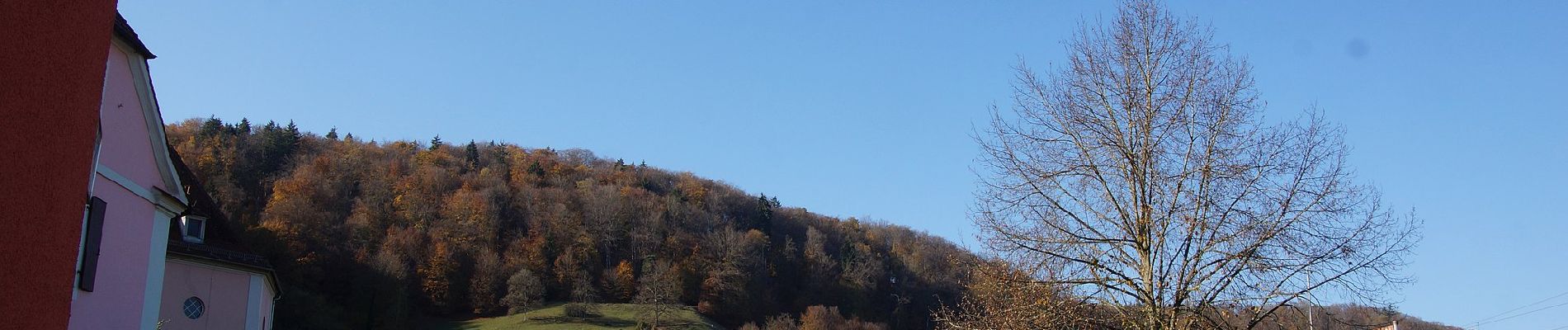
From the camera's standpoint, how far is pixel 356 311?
306 ft

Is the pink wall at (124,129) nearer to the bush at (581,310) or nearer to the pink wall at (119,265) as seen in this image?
→ the pink wall at (119,265)

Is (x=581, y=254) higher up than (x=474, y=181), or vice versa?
(x=474, y=181)

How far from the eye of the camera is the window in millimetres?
23656

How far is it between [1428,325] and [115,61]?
25.0m

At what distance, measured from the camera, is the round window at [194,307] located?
83.1 ft

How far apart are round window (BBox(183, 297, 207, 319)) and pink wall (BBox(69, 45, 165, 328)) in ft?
31.6

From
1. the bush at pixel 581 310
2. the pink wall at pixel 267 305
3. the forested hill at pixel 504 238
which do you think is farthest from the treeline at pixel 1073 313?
the bush at pixel 581 310

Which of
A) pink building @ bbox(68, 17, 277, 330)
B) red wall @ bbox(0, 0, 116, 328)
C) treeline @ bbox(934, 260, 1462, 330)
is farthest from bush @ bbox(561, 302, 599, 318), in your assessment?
red wall @ bbox(0, 0, 116, 328)

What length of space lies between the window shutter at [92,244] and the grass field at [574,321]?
3281 inches

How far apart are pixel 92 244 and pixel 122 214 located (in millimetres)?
1743

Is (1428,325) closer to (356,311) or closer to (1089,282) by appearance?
(1089,282)

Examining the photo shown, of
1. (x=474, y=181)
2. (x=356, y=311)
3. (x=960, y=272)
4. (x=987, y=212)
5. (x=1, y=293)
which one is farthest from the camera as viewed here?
(x=474, y=181)

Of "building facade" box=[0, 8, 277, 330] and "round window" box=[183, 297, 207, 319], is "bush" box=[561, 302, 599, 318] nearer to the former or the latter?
"building facade" box=[0, 8, 277, 330]

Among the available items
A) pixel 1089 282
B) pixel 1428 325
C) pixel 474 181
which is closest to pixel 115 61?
pixel 1089 282
